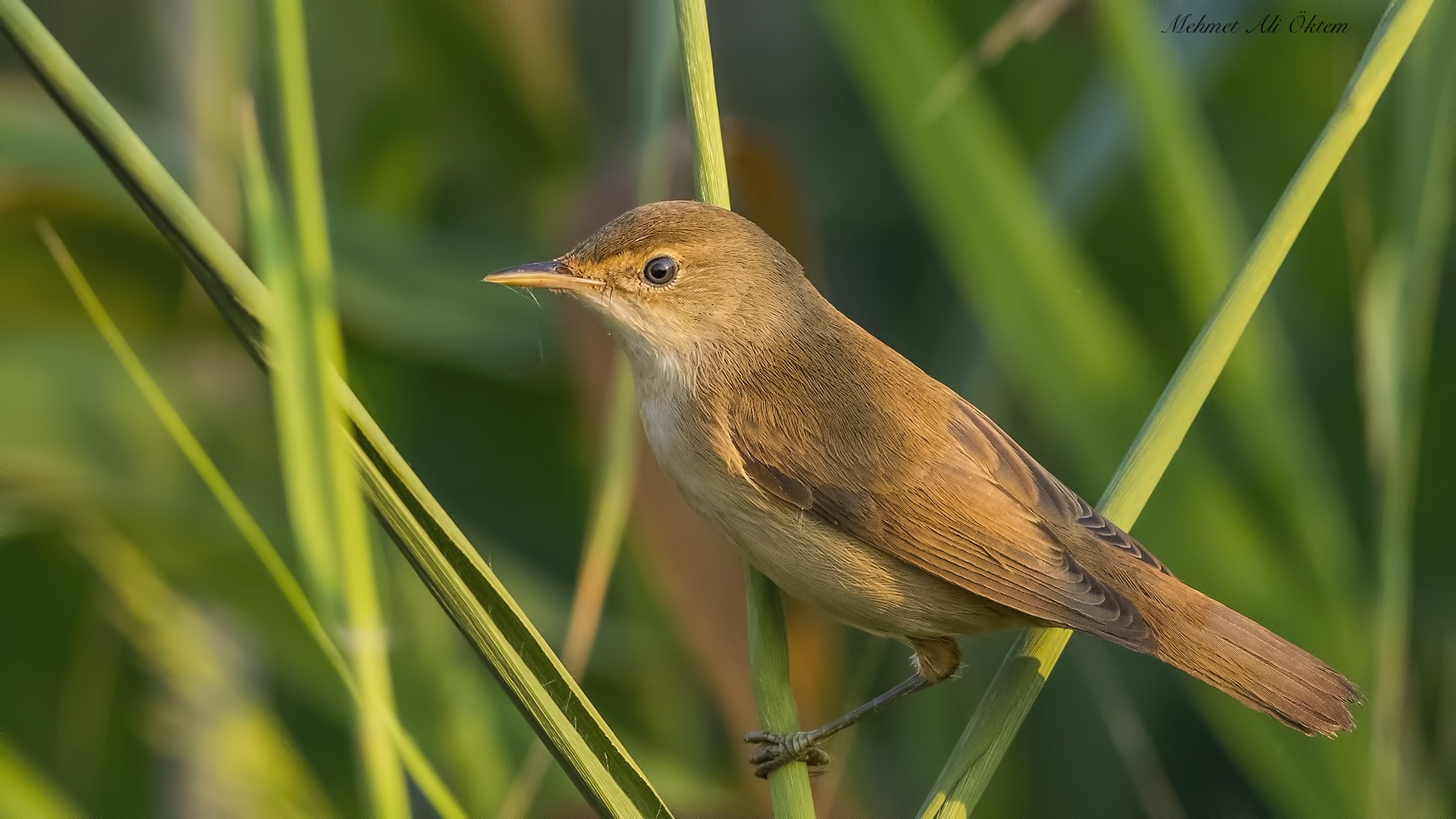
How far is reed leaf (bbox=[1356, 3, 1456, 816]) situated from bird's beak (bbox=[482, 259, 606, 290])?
4.66 ft

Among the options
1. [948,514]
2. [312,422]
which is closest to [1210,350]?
[948,514]

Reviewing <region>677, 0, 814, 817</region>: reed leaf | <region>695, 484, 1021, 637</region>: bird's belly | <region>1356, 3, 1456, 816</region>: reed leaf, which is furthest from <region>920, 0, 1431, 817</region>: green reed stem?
<region>1356, 3, 1456, 816</region>: reed leaf

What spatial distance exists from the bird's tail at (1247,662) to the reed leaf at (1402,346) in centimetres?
23

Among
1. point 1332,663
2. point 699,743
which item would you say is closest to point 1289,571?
point 1332,663

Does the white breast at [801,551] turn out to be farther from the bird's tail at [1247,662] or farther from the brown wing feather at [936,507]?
the bird's tail at [1247,662]

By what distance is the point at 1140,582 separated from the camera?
205cm

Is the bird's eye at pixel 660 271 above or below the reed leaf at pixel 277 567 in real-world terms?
above

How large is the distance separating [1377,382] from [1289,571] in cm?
47

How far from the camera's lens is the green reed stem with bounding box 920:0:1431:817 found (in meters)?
1.66

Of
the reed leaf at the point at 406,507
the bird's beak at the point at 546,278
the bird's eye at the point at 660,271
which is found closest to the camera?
the reed leaf at the point at 406,507

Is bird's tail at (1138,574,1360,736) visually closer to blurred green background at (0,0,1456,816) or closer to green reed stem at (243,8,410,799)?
blurred green background at (0,0,1456,816)

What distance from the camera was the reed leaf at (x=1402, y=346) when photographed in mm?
2109

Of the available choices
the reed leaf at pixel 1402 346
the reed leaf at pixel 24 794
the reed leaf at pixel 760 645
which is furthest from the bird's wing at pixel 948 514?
the reed leaf at pixel 24 794

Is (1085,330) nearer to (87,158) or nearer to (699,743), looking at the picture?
(699,743)
